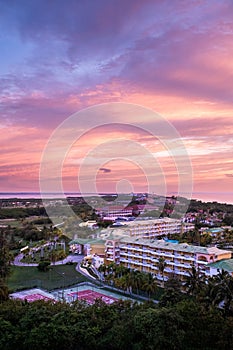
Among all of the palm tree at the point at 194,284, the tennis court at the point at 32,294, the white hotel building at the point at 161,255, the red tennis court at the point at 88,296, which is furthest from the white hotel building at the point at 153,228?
the palm tree at the point at 194,284


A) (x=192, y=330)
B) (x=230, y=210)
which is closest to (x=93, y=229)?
(x=192, y=330)

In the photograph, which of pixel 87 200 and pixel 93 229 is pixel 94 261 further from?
pixel 87 200

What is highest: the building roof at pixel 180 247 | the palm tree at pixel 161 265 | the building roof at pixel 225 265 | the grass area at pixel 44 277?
the building roof at pixel 180 247

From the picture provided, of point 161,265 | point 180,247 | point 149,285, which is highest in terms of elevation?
point 180,247

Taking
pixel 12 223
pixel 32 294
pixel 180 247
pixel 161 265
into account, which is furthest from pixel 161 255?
pixel 12 223

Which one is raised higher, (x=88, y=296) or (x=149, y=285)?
(x=149, y=285)

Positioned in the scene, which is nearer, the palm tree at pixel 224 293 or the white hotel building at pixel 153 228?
the palm tree at pixel 224 293

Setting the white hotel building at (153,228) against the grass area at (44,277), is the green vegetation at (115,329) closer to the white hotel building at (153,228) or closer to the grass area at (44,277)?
the grass area at (44,277)

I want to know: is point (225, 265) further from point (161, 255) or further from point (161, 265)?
point (161, 255)
